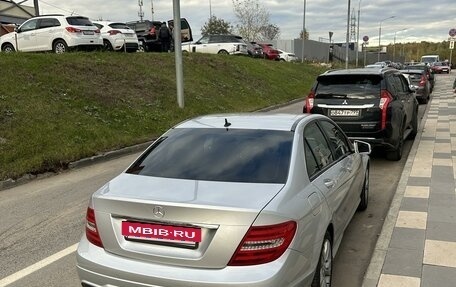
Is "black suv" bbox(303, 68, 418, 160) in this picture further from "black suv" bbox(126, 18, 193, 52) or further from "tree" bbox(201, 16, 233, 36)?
"tree" bbox(201, 16, 233, 36)

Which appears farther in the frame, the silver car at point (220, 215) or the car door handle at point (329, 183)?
the car door handle at point (329, 183)

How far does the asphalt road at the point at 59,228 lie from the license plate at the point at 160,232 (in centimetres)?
134

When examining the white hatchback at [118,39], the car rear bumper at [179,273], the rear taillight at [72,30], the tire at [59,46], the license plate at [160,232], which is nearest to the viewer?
the car rear bumper at [179,273]

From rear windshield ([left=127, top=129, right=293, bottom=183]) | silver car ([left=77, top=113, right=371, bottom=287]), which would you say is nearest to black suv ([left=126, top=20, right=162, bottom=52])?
rear windshield ([left=127, top=129, right=293, bottom=183])

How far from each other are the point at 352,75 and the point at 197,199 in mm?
6220

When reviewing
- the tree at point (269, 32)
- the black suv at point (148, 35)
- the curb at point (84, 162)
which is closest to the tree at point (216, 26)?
the tree at point (269, 32)

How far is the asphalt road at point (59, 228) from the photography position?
4.13 m

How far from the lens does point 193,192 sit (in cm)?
297

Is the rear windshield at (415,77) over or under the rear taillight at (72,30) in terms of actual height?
under

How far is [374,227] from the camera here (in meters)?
5.25

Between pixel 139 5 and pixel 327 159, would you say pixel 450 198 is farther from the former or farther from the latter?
pixel 139 5

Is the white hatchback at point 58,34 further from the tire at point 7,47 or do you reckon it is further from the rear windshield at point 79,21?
the tire at point 7,47

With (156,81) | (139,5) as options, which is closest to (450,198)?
(156,81)

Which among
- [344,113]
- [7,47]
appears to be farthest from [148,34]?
[344,113]
